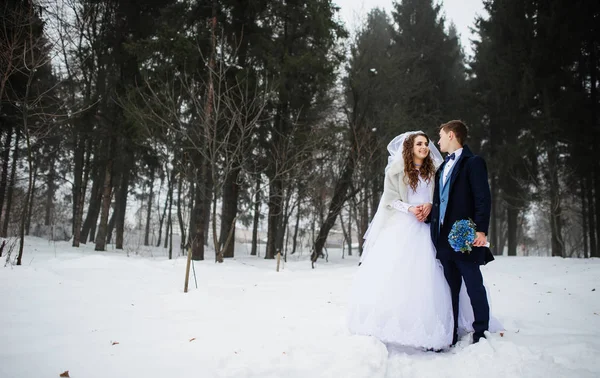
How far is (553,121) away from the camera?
1381cm

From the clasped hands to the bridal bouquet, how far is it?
304 millimetres

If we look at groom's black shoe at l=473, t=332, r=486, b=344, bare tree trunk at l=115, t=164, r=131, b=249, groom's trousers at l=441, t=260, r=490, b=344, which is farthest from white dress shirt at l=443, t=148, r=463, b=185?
bare tree trunk at l=115, t=164, r=131, b=249

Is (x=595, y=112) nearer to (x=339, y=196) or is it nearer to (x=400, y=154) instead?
(x=339, y=196)

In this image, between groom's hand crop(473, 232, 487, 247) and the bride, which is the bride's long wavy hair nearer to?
the bride

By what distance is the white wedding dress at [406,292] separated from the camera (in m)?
2.70

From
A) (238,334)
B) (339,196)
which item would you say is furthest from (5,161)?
(238,334)

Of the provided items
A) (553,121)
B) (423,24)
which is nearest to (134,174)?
(423,24)

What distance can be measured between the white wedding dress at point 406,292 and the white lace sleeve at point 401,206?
0.08 m

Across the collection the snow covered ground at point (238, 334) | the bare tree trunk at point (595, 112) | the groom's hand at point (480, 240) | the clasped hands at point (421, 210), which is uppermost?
the bare tree trunk at point (595, 112)

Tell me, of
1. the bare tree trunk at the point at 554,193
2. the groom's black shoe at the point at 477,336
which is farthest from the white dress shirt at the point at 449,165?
the bare tree trunk at the point at 554,193

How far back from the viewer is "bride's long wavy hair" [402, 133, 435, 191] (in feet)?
10.3

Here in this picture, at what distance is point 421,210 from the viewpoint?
2.97 m

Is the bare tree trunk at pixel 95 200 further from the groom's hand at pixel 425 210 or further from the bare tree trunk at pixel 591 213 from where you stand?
the bare tree trunk at pixel 591 213

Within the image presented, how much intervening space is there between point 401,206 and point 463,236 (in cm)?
60
